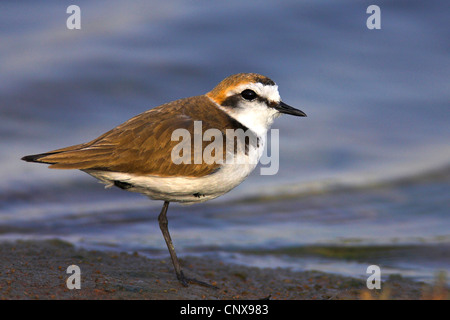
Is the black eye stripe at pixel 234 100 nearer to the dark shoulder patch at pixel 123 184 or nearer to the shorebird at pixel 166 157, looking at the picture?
the shorebird at pixel 166 157

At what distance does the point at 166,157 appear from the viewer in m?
5.81

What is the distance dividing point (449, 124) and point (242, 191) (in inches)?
152

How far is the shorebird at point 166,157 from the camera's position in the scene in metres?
5.74

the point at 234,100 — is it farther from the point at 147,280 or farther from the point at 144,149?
the point at 147,280

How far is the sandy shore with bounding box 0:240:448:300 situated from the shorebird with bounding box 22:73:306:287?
1.37ft

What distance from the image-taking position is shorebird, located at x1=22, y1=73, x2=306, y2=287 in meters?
5.74

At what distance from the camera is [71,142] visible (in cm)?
1018

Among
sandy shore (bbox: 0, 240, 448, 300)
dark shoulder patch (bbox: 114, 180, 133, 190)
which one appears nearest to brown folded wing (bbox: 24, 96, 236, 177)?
dark shoulder patch (bbox: 114, 180, 133, 190)

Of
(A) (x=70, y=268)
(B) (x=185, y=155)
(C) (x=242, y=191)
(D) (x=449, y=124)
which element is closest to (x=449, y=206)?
(D) (x=449, y=124)

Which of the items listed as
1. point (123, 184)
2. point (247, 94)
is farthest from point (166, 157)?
point (247, 94)

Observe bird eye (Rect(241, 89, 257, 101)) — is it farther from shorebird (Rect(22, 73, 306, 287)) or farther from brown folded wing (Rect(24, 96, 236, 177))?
brown folded wing (Rect(24, 96, 236, 177))

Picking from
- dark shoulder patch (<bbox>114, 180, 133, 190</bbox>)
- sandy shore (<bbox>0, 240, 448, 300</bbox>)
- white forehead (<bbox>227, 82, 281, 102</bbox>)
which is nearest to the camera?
sandy shore (<bbox>0, 240, 448, 300</bbox>)

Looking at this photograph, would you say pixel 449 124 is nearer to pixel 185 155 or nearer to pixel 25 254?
pixel 185 155

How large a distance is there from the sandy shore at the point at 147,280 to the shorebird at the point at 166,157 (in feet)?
1.37
